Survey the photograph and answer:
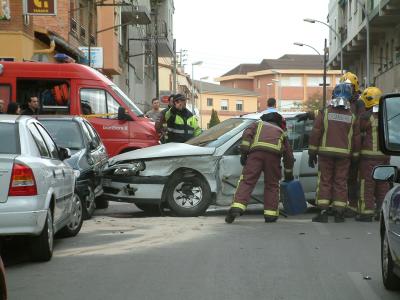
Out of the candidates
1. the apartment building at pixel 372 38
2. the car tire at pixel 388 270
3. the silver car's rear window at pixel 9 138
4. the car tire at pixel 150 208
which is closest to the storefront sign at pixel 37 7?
the car tire at pixel 150 208

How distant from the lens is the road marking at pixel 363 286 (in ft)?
19.0

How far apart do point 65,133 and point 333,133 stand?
3916 millimetres

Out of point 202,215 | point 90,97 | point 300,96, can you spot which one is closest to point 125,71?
point 90,97

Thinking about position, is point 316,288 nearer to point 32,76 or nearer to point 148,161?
point 148,161

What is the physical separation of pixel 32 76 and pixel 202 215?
232 inches

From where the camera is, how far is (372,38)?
37.3m

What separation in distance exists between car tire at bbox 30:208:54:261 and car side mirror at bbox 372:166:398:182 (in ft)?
10.8

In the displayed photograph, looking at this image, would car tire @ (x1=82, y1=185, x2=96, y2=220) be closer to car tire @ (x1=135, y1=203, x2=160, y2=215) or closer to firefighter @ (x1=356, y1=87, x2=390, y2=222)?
car tire @ (x1=135, y1=203, x2=160, y2=215)

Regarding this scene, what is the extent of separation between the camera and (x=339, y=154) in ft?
33.7

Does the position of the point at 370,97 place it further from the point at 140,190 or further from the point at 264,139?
the point at 140,190

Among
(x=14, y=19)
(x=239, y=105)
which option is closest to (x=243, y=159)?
(x=14, y=19)

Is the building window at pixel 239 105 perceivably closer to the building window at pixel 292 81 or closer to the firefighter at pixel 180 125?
the building window at pixel 292 81

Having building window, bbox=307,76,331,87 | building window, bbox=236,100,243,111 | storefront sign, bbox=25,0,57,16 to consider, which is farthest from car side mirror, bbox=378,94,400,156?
building window, bbox=307,76,331,87

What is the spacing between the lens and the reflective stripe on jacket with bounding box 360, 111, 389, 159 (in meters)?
10.6
